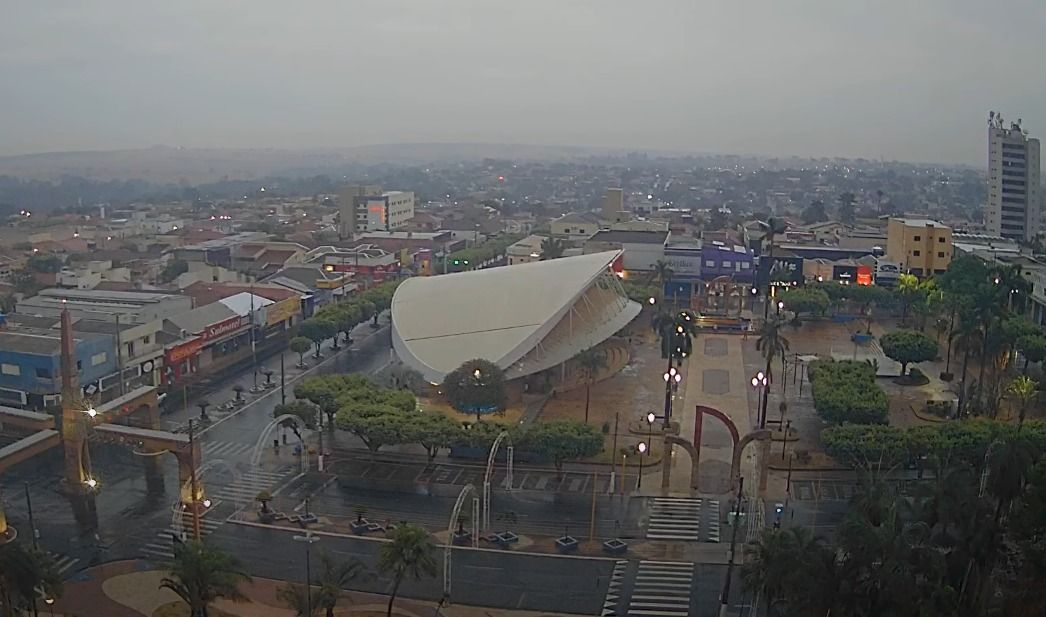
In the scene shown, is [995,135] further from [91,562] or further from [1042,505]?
[91,562]

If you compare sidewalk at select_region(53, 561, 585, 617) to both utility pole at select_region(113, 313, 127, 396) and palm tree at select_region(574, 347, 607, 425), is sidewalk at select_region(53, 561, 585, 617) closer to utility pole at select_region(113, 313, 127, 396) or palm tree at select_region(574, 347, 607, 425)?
utility pole at select_region(113, 313, 127, 396)

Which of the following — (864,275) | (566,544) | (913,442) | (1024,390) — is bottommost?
(566,544)

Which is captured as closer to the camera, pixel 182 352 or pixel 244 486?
pixel 244 486

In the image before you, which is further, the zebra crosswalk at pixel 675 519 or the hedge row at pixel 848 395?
the hedge row at pixel 848 395

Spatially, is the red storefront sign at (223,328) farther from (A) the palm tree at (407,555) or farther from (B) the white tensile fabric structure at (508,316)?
(A) the palm tree at (407,555)

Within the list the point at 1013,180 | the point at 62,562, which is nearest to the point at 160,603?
the point at 62,562

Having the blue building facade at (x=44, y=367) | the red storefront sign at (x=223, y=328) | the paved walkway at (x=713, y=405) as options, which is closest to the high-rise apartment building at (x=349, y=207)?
the red storefront sign at (x=223, y=328)

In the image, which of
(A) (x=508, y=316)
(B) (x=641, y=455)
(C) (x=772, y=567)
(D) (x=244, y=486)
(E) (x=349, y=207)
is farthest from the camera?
(E) (x=349, y=207)

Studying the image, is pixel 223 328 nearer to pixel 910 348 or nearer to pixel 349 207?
pixel 910 348
